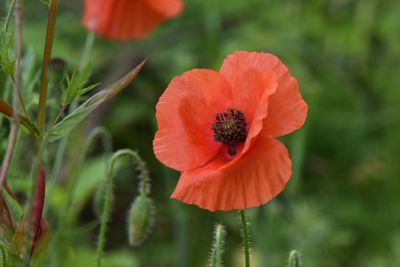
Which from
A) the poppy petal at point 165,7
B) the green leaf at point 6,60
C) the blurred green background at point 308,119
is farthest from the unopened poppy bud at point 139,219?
the blurred green background at point 308,119

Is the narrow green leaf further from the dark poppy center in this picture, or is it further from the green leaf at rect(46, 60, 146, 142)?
the dark poppy center

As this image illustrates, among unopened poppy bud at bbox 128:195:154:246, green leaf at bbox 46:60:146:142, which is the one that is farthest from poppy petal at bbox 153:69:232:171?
unopened poppy bud at bbox 128:195:154:246

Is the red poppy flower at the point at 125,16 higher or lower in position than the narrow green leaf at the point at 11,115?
higher

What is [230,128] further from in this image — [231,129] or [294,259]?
[294,259]

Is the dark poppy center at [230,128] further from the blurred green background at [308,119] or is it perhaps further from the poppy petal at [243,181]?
the blurred green background at [308,119]

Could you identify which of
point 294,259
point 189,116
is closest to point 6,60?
point 189,116

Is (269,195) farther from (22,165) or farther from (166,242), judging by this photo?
(166,242)

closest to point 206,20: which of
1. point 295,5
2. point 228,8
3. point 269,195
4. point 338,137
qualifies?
point 228,8
